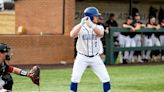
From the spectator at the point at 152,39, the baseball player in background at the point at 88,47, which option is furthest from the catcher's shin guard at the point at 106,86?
the spectator at the point at 152,39

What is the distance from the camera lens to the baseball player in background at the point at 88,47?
1011 centimetres

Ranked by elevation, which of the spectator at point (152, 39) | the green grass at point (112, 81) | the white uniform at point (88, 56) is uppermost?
the white uniform at point (88, 56)

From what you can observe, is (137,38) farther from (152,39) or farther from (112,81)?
(112,81)

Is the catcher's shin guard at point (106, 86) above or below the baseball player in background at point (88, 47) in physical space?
below

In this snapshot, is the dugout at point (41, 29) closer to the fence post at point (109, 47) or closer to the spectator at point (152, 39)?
the fence post at point (109, 47)

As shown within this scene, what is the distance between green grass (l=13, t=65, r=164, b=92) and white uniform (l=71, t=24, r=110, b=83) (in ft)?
6.60

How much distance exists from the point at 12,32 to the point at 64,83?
6620mm

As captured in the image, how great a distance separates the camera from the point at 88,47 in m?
10.3

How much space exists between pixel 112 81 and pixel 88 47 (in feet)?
12.6

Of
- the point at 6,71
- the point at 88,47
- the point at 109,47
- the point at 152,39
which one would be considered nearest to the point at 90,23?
the point at 88,47

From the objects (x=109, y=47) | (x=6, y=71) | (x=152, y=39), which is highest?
(x=6, y=71)

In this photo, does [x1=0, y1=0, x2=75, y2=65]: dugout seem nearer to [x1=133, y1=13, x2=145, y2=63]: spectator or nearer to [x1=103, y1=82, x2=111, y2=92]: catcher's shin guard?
[x1=133, y1=13, x2=145, y2=63]: spectator

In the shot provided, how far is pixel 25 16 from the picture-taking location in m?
20.0

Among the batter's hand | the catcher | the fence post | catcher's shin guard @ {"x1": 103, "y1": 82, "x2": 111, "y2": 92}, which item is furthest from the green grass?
the catcher
